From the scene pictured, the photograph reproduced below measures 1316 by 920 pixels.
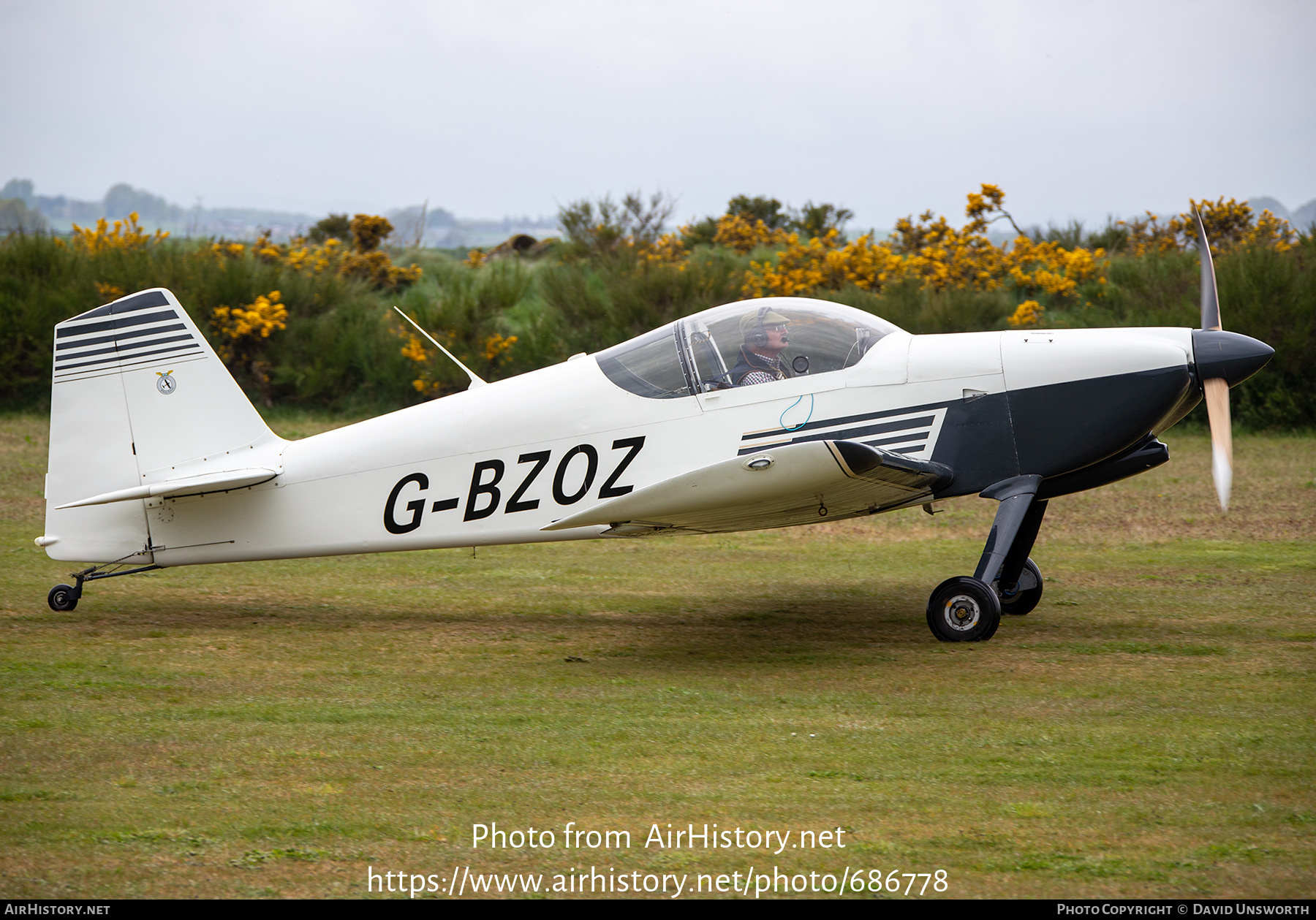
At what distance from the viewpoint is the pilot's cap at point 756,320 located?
7.23 metres

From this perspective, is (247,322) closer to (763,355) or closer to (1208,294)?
(763,355)

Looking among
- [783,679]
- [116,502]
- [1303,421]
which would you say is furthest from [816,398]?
[1303,421]

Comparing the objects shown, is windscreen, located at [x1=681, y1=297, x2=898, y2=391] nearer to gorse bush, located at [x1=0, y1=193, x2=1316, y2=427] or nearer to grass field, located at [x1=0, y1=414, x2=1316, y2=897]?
grass field, located at [x1=0, y1=414, x2=1316, y2=897]

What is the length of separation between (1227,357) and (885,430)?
6.96ft

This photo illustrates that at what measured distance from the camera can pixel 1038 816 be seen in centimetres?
421

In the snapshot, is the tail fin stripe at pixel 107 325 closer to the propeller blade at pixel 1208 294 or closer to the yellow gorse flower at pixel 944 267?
the propeller blade at pixel 1208 294

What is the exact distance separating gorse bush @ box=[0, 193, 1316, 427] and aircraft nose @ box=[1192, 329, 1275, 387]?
11393mm

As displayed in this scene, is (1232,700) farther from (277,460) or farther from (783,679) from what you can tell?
(277,460)

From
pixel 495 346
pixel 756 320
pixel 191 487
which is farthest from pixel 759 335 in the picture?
pixel 495 346

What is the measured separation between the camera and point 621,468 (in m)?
7.29

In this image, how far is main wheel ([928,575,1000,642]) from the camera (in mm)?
6840

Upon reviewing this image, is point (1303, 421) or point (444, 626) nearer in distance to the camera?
point (444, 626)

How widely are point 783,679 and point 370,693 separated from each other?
236cm

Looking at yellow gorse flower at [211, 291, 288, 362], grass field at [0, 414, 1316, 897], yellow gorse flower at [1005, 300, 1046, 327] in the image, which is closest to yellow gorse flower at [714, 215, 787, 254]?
yellow gorse flower at [1005, 300, 1046, 327]
